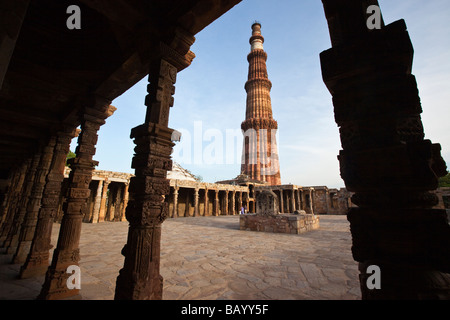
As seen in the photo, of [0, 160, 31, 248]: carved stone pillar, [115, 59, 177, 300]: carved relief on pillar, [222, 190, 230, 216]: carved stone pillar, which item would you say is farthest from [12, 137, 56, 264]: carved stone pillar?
[222, 190, 230, 216]: carved stone pillar

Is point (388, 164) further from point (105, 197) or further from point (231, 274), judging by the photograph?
point (105, 197)

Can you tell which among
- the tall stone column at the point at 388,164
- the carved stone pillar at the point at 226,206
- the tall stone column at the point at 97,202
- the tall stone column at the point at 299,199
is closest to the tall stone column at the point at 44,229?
the tall stone column at the point at 388,164

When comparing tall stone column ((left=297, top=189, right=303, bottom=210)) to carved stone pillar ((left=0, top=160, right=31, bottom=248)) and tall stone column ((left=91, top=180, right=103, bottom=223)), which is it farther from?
carved stone pillar ((left=0, top=160, right=31, bottom=248))

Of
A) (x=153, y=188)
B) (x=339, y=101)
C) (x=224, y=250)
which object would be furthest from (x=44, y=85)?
(x=224, y=250)

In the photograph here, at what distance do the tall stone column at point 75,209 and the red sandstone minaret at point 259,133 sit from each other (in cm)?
3331

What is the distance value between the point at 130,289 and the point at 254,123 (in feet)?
121

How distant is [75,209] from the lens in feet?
11.6

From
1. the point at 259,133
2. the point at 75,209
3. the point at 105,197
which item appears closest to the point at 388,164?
the point at 75,209

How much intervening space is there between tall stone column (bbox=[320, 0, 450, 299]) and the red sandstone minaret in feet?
115

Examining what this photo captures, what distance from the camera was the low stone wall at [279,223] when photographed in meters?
9.48

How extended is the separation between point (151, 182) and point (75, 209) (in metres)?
2.23

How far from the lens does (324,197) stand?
2808cm

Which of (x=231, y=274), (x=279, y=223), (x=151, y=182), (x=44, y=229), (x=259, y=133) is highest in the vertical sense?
(x=259, y=133)
